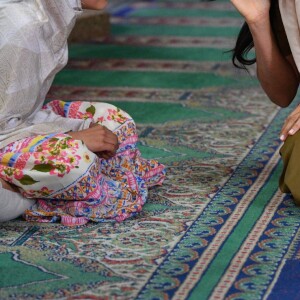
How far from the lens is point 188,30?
721 cm

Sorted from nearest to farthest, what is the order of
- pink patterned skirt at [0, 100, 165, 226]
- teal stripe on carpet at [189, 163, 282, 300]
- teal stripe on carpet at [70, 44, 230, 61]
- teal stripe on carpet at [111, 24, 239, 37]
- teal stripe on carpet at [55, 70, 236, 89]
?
teal stripe on carpet at [189, 163, 282, 300] < pink patterned skirt at [0, 100, 165, 226] < teal stripe on carpet at [55, 70, 236, 89] < teal stripe on carpet at [70, 44, 230, 61] < teal stripe on carpet at [111, 24, 239, 37]

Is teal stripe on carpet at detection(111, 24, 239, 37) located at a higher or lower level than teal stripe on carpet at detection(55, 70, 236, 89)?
lower

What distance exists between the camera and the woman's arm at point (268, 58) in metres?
3.15

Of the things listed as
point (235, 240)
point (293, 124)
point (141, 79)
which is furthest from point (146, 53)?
point (235, 240)

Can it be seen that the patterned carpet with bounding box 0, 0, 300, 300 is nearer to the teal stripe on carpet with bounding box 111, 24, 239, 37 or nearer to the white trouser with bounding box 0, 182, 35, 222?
the white trouser with bounding box 0, 182, 35, 222

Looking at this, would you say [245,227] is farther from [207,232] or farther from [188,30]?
[188,30]

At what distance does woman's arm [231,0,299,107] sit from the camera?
3.15 m

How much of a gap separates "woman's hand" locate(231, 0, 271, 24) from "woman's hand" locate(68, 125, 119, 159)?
59 centimetres

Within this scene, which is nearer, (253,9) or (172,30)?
(253,9)

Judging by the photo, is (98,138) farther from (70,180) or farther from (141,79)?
(141,79)

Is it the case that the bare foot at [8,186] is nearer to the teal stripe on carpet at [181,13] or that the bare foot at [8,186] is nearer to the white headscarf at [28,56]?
the white headscarf at [28,56]

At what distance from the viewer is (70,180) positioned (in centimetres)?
289

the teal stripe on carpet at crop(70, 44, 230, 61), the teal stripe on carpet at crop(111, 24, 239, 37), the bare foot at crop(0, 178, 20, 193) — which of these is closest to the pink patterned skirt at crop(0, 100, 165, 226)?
the bare foot at crop(0, 178, 20, 193)

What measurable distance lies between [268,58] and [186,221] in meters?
0.66
